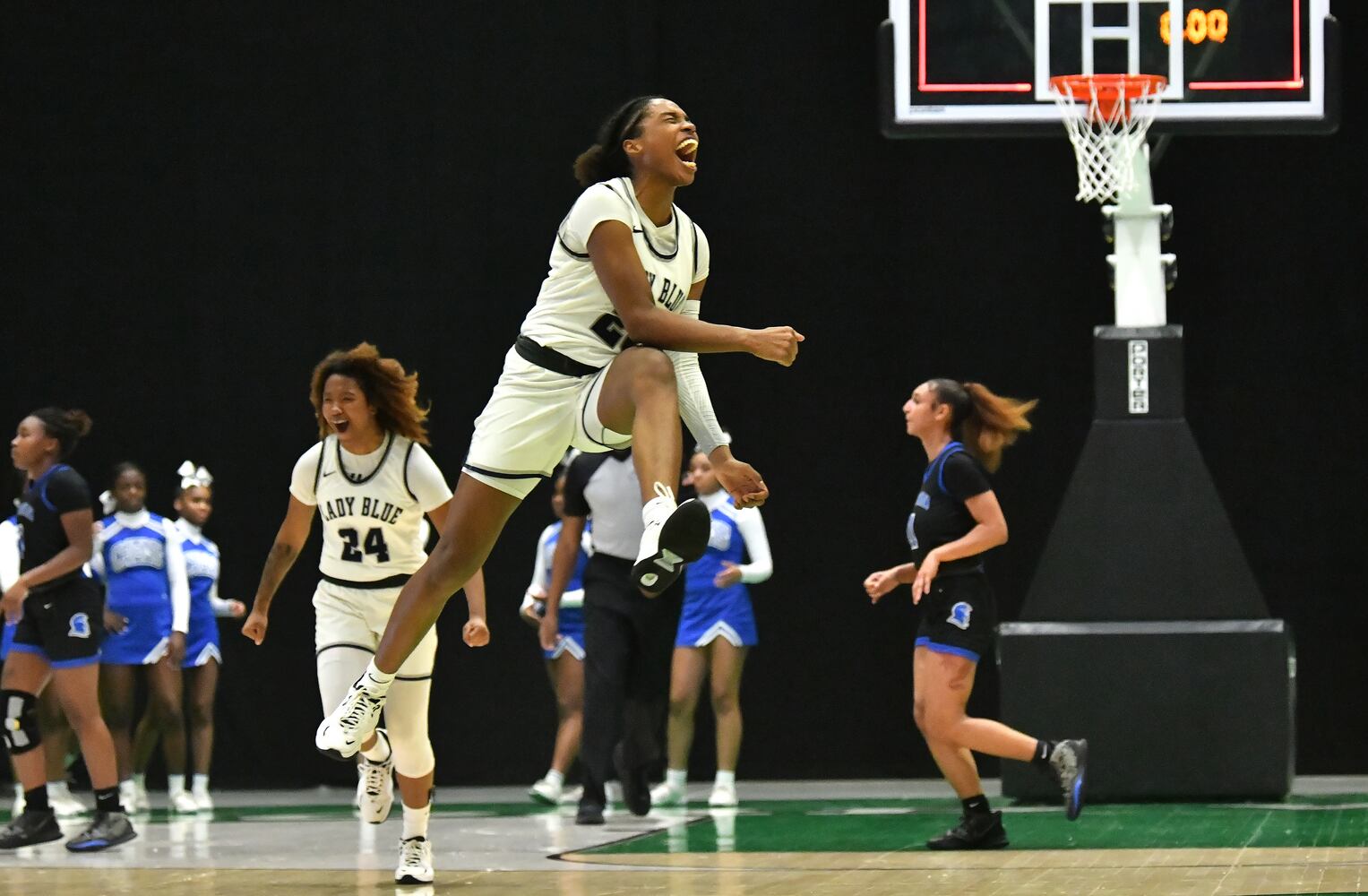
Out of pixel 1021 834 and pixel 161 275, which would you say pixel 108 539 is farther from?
pixel 1021 834

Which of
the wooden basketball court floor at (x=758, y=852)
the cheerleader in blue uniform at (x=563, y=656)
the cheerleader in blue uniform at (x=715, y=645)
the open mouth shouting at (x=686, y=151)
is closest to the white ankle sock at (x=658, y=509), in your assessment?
the open mouth shouting at (x=686, y=151)

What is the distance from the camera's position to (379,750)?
22.7 ft

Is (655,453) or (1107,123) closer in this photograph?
(655,453)

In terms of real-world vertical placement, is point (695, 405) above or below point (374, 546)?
above

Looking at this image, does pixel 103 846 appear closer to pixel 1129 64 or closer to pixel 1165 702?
pixel 1165 702

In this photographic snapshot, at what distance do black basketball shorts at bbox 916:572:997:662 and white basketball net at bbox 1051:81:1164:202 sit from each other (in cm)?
246

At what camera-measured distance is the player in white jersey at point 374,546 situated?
6.68 metres

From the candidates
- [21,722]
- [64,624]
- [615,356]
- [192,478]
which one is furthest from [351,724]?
[192,478]

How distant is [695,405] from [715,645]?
14.9ft

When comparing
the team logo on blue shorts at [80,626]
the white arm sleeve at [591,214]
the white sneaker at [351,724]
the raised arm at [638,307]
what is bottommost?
the white sneaker at [351,724]

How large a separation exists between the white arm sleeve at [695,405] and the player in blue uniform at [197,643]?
572cm

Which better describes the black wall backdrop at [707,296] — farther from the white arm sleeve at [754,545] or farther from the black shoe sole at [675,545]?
the black shoe sole at [675,545]

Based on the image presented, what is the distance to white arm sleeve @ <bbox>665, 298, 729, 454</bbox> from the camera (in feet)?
17.7

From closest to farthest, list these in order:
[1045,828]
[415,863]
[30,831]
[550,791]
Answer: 1. [415,863]
2. [30,831]
3. [1045,828]
4. [550,791]
